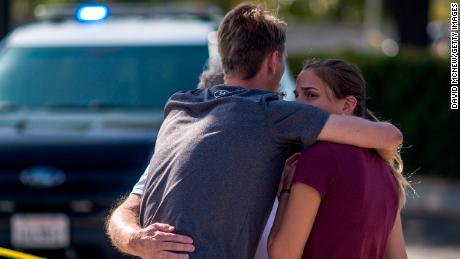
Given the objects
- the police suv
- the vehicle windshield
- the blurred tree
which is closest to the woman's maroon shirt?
the police suv

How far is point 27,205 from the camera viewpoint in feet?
20.8

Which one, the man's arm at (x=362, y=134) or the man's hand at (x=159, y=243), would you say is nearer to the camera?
the man's hand at (x=159, y=243)

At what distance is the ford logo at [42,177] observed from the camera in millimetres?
6309

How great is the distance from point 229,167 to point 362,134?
1.30 feet

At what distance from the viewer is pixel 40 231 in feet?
20.5

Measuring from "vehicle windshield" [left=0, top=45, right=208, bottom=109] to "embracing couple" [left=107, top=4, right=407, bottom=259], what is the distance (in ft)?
12.8

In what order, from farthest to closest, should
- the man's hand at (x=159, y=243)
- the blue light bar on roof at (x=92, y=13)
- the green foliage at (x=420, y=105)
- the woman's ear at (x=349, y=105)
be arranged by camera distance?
the green foliage at (x=420, y=105) < the blue light bar on roof at (x=92, y=13) < the woman's ear at (x=349, y=105) < the man's hand at (x=159, y=243)

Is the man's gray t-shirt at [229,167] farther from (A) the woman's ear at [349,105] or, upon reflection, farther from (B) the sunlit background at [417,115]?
(B) the sunlit background at [417,115]

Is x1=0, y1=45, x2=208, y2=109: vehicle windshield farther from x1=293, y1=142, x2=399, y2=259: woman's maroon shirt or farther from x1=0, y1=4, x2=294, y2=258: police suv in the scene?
x1=293, y1=142, x2=399, y2=259: woman's maroon shirt

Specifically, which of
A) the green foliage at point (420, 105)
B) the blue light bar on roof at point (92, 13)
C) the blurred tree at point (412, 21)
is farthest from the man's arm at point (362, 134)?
the blurred tree at point (412, 21)

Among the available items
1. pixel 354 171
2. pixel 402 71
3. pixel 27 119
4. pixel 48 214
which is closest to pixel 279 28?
pixel 354 171

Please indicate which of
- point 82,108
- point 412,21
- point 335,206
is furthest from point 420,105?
point 335,206

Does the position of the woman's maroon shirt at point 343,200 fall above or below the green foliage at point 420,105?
above

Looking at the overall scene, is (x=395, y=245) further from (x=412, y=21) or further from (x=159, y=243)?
(x=412, y=21)
